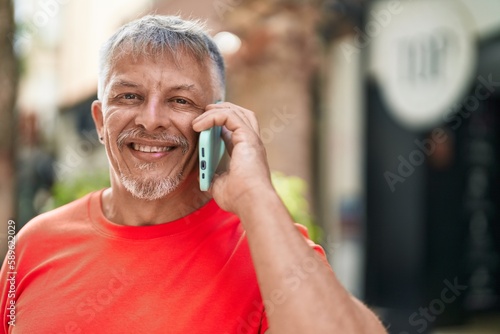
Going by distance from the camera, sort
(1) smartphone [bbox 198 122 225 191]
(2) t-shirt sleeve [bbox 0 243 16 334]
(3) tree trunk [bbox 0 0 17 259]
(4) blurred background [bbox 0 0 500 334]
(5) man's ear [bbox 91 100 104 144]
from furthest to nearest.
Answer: (4) blurred background [bbox 0 0 500 334] < (3) tree trunk [bbox 0 0 17 259] < (5) man's ear [bbox 91 100 104 144] < (2) t-shirt sleeve [bbox 0 243 16 334] < (1) smartphone [bbox 198 122 225 191]

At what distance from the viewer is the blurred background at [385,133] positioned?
19.0 ft

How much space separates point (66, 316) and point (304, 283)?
0.73 m

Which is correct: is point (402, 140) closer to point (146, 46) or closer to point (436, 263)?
point (436, 263)

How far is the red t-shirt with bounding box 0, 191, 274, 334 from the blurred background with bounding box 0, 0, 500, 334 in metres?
3.10

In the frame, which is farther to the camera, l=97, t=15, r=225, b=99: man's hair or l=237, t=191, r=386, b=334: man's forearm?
l=97, t=15, r=225, b=99: man's hair

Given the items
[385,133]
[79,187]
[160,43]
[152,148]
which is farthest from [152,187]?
[385,133]

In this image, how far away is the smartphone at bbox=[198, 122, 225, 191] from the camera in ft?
6.09

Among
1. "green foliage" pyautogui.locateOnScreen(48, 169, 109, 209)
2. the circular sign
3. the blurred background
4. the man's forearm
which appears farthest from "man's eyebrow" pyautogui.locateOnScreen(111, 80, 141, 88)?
the circular sign

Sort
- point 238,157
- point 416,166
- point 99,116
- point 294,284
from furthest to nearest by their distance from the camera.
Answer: point 416,166 < point 99,116 < point 238,157 < point 294,284

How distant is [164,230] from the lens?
1.96 meters

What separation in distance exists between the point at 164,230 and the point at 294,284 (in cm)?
53

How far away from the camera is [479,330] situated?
24.1 ft

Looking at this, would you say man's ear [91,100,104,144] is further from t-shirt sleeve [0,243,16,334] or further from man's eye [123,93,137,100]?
t-shirt sleeve [0,243,16,334]

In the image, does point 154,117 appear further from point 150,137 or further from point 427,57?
point 427,57
